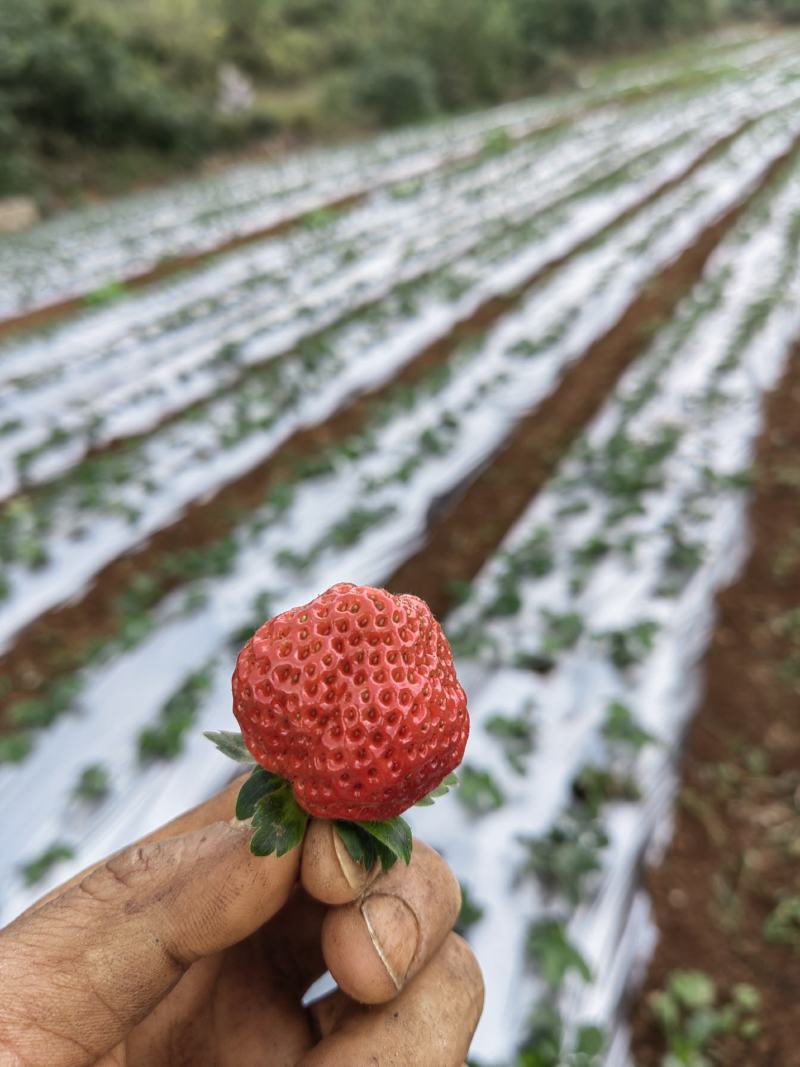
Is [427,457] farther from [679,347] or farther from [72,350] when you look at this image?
[72,350]

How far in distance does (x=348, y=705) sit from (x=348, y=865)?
26 cm

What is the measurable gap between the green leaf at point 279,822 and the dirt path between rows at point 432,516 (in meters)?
2.77

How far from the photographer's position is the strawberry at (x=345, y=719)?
110 centimetres

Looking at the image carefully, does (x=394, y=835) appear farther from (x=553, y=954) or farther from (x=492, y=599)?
(x=492, y=599)

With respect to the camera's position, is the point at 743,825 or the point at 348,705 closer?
the point at 348,705

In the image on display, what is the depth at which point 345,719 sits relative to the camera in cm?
110

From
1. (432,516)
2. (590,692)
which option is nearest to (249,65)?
(432,516)

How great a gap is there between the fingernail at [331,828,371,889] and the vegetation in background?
2022 centimetres

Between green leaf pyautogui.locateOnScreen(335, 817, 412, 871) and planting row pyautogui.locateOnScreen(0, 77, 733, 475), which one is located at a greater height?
green leaf pyautogui.locateOnScreen(335, 817, 412, 871)

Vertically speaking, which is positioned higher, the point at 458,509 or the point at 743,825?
the point at 458,509

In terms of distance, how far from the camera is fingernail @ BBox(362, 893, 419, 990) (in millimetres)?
1177

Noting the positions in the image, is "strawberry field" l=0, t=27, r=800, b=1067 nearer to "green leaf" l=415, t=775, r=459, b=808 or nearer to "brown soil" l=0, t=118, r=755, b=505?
"brown soil" l=0, t=118, r=755, b=505

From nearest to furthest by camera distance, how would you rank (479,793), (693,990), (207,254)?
(693,990) → (479,793) → (207,254)

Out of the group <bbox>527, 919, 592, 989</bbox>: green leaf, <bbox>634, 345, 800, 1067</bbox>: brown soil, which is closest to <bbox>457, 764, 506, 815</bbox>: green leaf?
<bbox>527, 919, 592, 989</bbox>: green leaf
